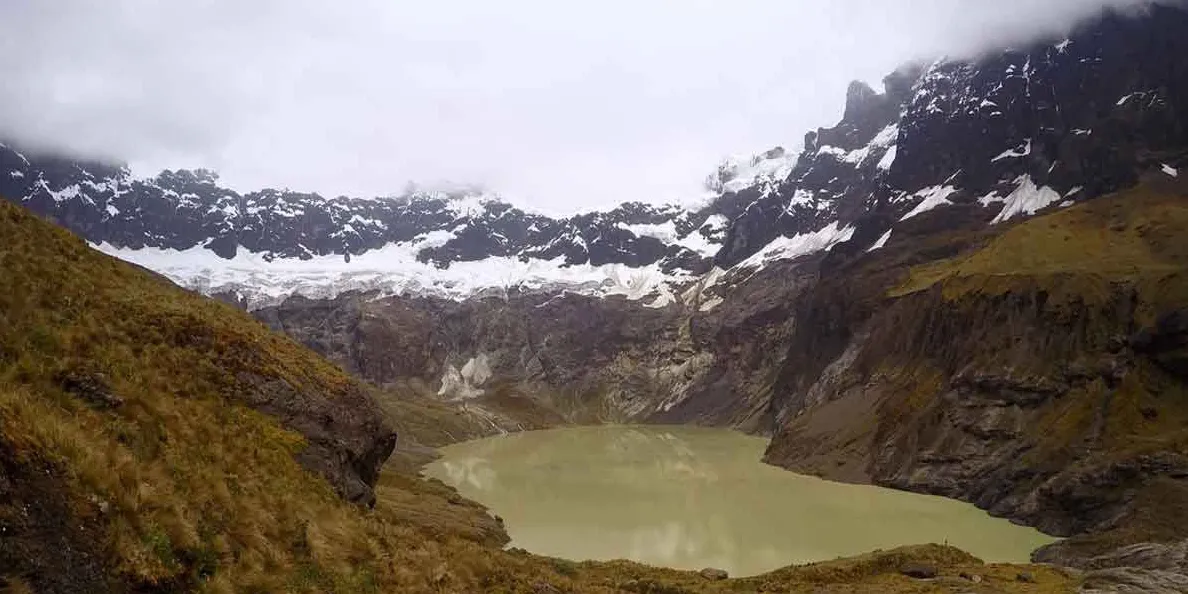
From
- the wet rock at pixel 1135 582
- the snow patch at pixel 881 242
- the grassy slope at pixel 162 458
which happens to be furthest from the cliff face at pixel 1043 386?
the grassy slope at pixel 162 458

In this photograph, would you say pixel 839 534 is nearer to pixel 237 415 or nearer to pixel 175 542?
pixel 237 415

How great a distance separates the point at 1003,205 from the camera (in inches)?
4749

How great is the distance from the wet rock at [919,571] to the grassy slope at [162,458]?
11400 mm

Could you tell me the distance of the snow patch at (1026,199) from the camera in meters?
112

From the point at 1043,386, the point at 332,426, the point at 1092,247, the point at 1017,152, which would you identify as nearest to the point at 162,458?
the point at 332,426

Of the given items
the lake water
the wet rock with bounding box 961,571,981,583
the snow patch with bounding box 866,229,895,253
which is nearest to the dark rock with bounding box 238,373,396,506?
the wet rock with bounding box 961,571,981,583

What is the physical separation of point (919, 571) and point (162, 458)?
2675cm

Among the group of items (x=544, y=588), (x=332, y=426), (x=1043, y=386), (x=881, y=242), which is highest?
(x=881, y=242)

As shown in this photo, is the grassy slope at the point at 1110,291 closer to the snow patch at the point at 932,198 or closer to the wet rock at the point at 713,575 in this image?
the wet rock at the point at 713,575

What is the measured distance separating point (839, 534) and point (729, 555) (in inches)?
398

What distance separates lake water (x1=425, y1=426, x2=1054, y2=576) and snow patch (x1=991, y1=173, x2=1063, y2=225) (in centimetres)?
5286

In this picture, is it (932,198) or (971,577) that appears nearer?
(971,577)

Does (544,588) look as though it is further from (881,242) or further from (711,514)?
(881,242)

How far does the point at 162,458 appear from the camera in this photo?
480 inches
